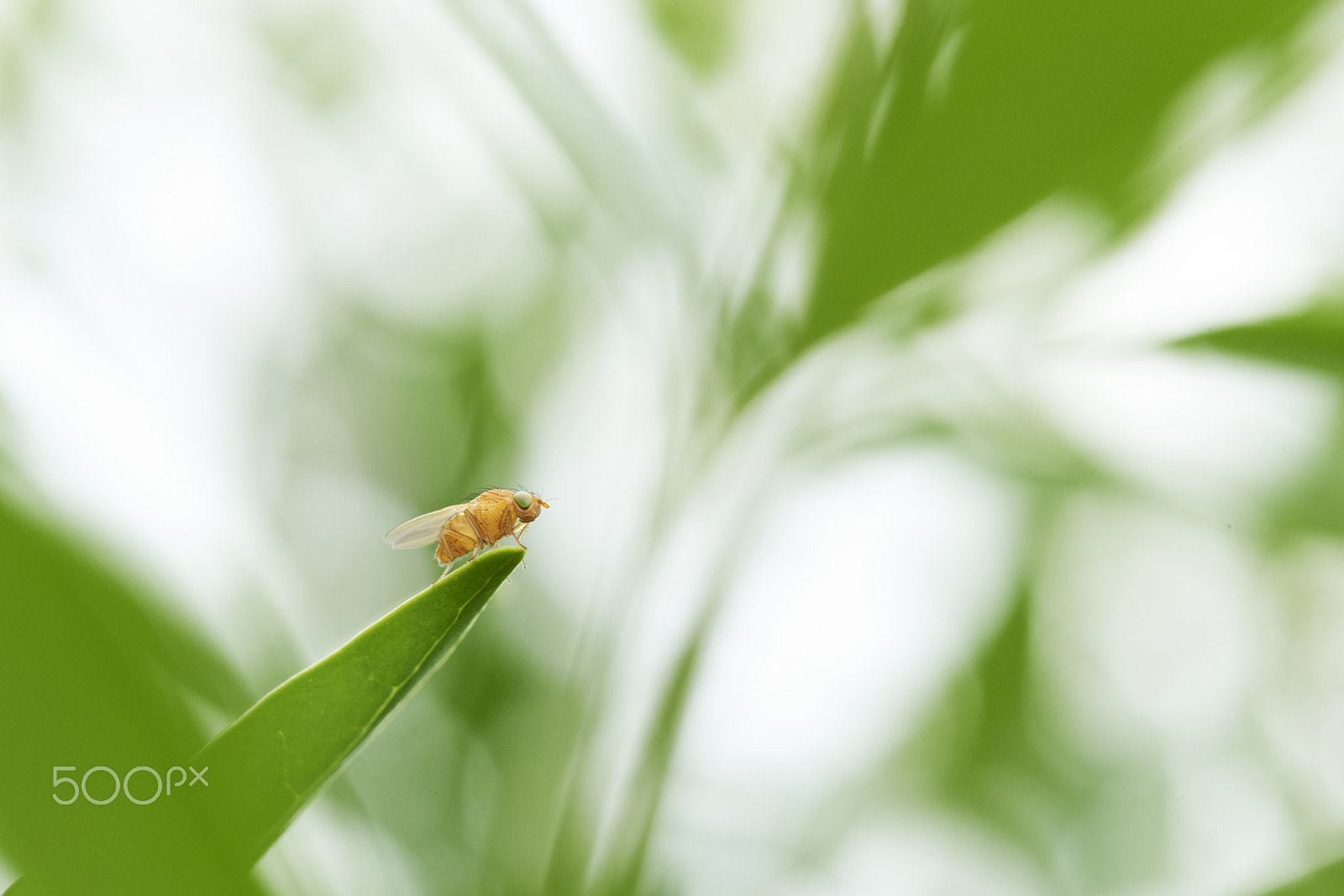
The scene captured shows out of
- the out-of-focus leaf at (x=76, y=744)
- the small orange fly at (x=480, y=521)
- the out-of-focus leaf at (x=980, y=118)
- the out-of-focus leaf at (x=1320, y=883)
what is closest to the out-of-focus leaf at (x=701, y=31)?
the out-of-focus leaf at (x=980, y=118)

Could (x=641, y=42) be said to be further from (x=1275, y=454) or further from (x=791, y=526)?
(x=1275, y=454)

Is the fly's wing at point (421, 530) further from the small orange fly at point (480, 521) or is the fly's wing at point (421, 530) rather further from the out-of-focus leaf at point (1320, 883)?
the out-of-focus leaf at point (1320, 883)

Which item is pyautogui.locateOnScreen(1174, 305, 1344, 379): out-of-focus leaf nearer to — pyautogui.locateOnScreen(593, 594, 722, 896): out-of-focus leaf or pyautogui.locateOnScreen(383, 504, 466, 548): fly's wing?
pyautogui.locateOnScreen(593, 594, 722, 896): out-of-focus leaf

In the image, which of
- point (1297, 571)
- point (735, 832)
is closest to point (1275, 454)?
point (1297, 571)

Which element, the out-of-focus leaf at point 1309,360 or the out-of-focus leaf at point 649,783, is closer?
the out-of-focus leaf at point 649,783

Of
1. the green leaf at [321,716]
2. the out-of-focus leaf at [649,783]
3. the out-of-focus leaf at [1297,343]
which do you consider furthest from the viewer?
the out-of-focus leaf at [1297,343]
